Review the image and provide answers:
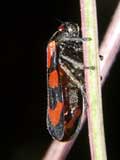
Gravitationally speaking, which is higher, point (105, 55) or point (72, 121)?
point (105, 55)

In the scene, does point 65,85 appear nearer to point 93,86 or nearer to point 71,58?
point 71,58

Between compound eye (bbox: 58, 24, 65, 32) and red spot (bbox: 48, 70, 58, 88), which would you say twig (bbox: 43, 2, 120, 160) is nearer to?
A: red spot (bbox: 48, 70, 58, 88)

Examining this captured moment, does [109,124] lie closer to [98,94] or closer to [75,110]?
[75,110]

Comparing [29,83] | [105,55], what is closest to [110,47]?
[105,55]

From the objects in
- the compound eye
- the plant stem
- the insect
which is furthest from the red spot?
the plant stem

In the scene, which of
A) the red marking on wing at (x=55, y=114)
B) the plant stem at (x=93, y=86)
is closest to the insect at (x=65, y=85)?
the red marking on wing at (x=55, y=114)

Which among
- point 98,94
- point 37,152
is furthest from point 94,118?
point 37,152
